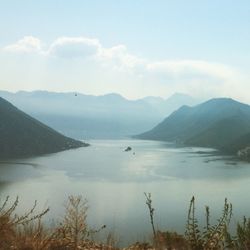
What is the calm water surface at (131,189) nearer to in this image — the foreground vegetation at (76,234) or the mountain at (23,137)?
the foreground vegetation at (76,234)

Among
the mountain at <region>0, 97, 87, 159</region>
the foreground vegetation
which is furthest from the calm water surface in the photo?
the mountain at <region>0, 97, 87, 159</region>

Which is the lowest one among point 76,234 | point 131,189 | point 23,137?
point 131,189

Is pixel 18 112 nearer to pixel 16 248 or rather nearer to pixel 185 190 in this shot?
pixel 185 190

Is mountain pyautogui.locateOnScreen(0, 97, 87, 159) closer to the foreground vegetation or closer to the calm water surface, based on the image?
the calm water surface

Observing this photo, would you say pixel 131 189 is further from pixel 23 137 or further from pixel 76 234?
pixel 23 137

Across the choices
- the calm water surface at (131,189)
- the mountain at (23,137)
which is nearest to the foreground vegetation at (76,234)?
the calm water surface at (131,189)

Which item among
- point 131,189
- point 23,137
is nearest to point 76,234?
point 131,189
